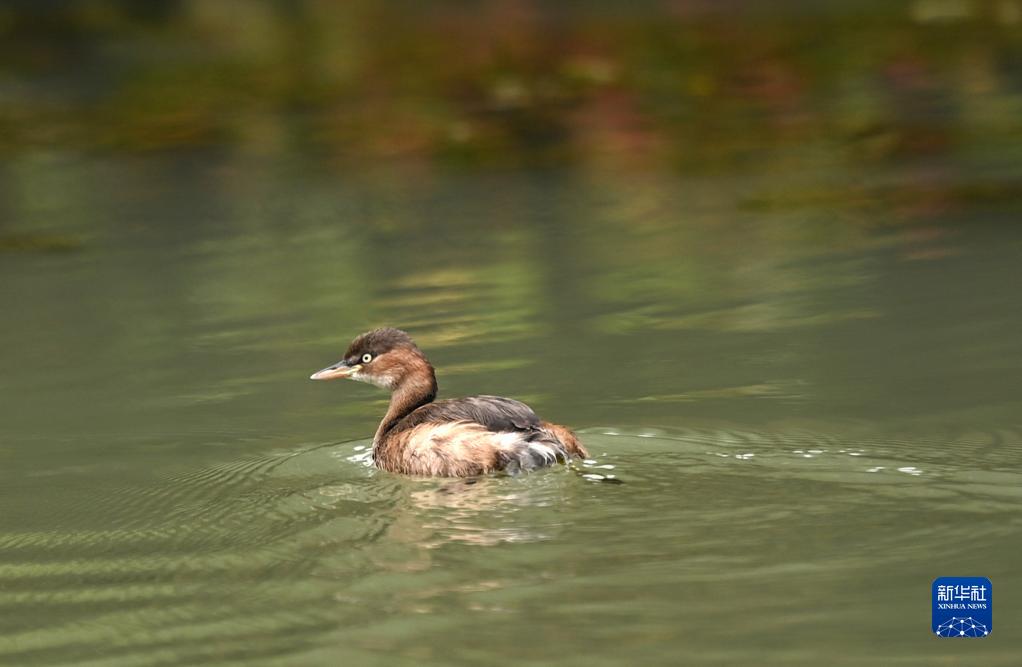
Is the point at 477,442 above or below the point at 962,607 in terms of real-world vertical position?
above

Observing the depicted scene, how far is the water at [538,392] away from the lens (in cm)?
566

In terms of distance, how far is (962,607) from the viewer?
5441 millimetres

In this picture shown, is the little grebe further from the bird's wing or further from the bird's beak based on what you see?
the bird's beak

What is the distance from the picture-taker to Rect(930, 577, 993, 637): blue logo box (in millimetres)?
5285

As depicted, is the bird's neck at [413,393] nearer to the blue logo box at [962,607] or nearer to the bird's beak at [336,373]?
the bird's beak at [336,373]

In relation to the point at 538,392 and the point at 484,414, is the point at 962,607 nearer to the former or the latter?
the point at 484,414

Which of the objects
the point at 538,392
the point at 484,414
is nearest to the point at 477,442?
the point at 484,414

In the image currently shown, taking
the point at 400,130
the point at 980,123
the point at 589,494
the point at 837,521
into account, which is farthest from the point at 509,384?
the point at 400,130

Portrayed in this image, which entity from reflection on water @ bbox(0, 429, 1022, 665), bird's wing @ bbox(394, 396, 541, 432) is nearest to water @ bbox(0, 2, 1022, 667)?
reflection on water @ bbox(0, 429, 1022, 665)

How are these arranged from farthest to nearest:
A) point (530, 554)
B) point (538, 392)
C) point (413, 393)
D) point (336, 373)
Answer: point (538, 392)
point (336, 373)
point (413, 393)
point (530, 554)

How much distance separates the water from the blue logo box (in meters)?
0.06

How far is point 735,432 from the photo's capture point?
7.88m

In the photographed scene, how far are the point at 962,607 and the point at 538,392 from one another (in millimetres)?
3943

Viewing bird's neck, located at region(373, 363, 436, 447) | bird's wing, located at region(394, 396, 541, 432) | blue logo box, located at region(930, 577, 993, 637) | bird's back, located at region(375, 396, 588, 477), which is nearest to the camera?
blue logo box, located at region(930, 577, 993, 637)
